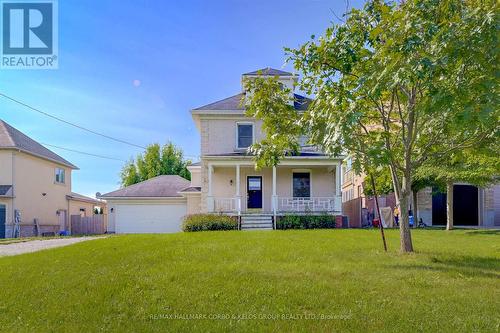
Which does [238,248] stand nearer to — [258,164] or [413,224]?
[258,164]

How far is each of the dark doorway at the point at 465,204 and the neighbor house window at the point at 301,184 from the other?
31.6 ft

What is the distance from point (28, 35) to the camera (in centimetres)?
1327

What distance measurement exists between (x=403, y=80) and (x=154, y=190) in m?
21.4

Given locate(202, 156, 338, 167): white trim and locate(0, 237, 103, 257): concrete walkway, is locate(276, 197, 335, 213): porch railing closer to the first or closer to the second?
locate(202, 156, 338, 167): white trim

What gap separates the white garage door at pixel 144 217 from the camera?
79.2ft

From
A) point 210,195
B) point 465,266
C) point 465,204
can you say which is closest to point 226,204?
point 210,195

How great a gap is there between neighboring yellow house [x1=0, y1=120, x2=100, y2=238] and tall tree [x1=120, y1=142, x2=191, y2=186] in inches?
542

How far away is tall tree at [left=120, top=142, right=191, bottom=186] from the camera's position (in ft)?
141

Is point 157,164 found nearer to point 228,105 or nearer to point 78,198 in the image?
point 78,198

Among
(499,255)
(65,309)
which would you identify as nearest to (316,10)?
(499,255)

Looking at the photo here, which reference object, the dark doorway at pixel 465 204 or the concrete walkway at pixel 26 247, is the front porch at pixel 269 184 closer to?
the concrete walkway at pixel 26 247

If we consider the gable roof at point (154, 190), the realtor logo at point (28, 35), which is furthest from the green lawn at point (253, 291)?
the gable roof at point (154, 190)

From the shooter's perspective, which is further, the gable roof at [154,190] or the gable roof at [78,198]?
the gable roof at [78,198]

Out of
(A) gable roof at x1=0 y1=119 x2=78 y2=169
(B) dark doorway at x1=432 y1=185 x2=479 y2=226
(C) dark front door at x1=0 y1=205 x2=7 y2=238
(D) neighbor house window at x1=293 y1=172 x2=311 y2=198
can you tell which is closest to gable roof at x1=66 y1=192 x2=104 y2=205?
(A) gable roof at x1=0 y1=119 x2=78 y2=169
